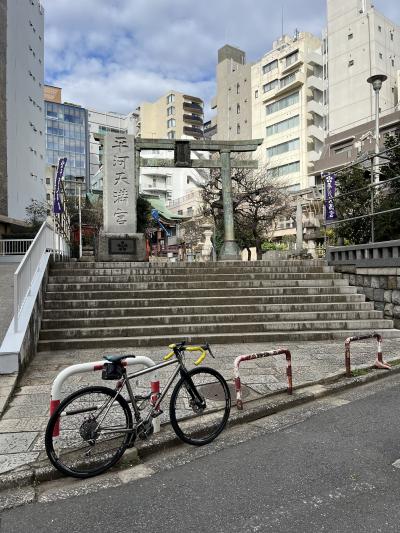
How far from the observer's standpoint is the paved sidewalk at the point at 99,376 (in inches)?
157

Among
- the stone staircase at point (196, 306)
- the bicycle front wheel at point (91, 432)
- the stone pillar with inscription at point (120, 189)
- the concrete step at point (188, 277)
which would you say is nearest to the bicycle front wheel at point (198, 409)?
the bicycle front wheel at point (91, 432)

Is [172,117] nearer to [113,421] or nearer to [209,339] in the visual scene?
[209,339]

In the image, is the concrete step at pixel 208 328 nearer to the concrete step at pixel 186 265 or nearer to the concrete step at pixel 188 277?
the concrete step at pixel 188 277

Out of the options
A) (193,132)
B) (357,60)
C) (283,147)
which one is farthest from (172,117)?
(357,60)

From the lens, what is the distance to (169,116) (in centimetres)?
8731

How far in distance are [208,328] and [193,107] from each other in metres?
87.5

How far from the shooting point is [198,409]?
4539 mm

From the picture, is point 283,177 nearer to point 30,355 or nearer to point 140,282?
point 140,282

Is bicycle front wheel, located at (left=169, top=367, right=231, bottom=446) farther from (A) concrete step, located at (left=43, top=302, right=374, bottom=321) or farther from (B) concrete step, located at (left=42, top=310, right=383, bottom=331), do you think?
(A) concrete step, located at (left=43, top=302, right=374, bottom=321)

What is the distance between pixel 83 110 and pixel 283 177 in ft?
210

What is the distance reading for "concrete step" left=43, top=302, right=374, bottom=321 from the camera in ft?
30.7

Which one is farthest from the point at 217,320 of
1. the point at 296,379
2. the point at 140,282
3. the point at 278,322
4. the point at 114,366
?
the point at 114,366

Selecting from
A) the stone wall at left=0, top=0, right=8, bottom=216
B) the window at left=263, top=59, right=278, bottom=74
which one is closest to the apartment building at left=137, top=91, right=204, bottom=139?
the window at left=263, top=59, right=278, bottom=74

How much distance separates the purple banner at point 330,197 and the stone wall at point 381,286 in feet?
8.61
